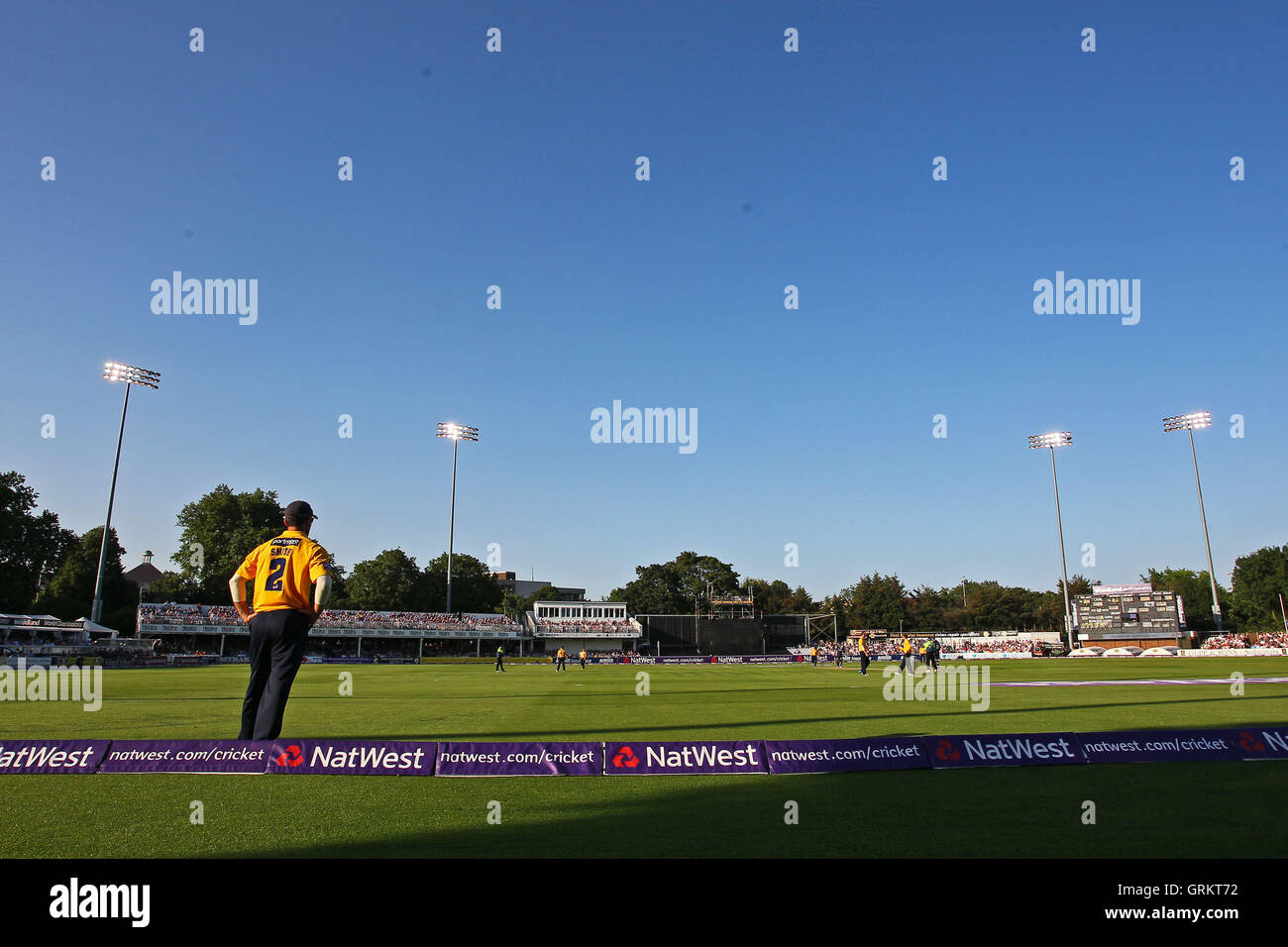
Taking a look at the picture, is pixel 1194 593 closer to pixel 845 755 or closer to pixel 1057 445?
pixel 1057 445

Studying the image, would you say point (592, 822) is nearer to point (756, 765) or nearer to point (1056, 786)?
point (756, 765)

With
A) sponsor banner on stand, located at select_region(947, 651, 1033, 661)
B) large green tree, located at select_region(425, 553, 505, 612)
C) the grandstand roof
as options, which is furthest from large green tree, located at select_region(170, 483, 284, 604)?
sponsor banner on stand, located at select_region(947, 651, 1033, 661)

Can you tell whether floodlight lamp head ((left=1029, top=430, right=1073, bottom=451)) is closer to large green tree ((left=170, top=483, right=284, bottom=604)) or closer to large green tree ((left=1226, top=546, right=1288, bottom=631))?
large green tree ((left=1226, top=546, right=1288, bottom=631))

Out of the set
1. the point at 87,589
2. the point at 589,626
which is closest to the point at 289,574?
the point at 589,626

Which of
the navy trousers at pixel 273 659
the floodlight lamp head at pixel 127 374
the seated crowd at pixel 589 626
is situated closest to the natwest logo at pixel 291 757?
the navy trousers at pixel 273 659

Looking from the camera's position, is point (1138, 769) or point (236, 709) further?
point (236, 709)

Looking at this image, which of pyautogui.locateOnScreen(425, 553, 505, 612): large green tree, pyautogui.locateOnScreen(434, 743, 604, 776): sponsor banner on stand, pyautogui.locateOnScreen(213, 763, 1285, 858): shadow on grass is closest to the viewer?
pyautogui.locateOnScreen(213, 763, 1285, 858): shadow on grass

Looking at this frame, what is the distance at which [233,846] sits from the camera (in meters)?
5.32

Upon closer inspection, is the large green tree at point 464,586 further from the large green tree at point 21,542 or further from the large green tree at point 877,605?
the large green tree at point 877,605

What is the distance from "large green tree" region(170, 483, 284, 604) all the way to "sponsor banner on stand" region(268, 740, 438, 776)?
97.6 m

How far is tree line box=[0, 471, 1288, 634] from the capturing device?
84.3 metres

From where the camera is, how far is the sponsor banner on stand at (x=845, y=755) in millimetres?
8617
